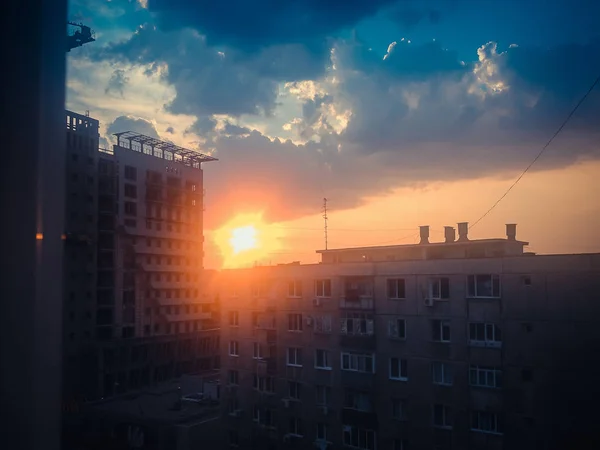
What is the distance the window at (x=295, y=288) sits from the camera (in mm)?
6091

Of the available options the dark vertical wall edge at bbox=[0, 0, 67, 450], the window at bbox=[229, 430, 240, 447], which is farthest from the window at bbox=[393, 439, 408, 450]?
the dark vertical wall edge at bbox=[0, 0, 67, 450]

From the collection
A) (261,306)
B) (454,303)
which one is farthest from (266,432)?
(454,303)

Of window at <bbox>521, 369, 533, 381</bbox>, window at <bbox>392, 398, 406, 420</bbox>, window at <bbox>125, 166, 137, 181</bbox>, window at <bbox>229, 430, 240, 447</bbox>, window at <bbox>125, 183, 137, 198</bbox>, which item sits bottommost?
window at <bbox>229, 430, 240, 447</bbox>

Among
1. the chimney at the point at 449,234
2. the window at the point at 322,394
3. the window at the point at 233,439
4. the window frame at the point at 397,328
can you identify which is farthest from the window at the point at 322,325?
the window at the point at 233,439

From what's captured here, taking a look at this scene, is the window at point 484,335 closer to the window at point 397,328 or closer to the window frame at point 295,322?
the window at point 397,328

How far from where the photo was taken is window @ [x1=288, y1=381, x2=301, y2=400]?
19.0 feet

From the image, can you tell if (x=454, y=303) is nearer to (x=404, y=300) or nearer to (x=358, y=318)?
(x=404, y=300)

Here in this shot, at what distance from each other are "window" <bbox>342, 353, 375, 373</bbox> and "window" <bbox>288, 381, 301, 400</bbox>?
67cm

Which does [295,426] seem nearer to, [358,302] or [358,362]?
[358,362]

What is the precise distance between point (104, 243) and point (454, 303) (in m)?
3.65

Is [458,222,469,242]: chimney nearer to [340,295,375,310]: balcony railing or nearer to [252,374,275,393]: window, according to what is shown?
[340,295,375,310]: balcony railing

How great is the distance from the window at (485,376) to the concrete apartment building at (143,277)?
3489 mm

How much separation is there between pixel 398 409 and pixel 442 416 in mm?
501

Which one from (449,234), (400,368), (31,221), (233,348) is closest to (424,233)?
(449,234)
